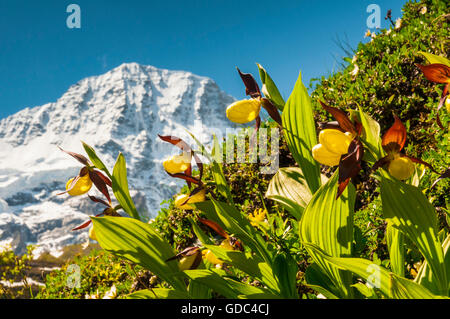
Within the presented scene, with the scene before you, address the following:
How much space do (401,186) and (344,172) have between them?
27cm

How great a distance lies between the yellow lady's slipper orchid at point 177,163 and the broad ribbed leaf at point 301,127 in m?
0.42

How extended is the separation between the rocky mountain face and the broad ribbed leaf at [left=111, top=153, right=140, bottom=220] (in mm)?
154049

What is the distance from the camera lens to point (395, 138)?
0.99m

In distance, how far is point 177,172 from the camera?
1.40 metres

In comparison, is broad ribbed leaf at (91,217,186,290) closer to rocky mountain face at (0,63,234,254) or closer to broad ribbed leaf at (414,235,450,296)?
broad ribbed leaf at (414,235,450,296)

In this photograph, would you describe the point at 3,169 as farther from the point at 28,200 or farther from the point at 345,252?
the point at 345,252

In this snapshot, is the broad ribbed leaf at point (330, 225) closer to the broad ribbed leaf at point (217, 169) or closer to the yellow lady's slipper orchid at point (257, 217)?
the broad ribbed leaf at point (217, 169)

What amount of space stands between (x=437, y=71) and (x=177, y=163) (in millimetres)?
988

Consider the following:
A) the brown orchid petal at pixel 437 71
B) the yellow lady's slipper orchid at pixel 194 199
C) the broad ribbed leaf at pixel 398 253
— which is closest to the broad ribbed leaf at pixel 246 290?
the yellow lady's slipper orchid at pixel 194 199

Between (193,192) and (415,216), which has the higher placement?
(193,192)

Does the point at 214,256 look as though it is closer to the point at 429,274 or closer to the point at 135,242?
the point at 135,242

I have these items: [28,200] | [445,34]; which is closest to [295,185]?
[445,34]

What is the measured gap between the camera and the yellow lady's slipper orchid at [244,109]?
1.37 m

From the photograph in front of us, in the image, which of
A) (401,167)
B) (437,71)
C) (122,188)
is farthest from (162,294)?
(437,71)
